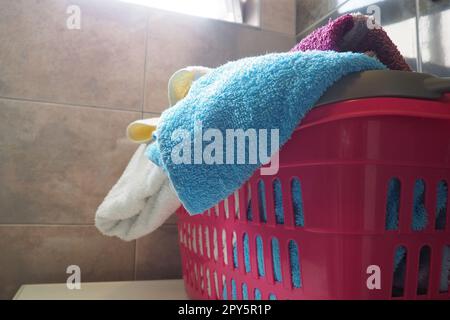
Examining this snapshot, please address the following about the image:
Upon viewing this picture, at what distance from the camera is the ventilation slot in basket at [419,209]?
0.31 m

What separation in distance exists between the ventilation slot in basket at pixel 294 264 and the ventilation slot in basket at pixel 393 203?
0.09m

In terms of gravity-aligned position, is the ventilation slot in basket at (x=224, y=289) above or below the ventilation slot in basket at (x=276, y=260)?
below

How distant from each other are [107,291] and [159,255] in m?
0.17

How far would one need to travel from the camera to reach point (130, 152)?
2.59ft

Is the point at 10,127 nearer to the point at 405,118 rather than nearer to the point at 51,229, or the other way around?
the point at 51,229

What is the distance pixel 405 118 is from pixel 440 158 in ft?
0.19

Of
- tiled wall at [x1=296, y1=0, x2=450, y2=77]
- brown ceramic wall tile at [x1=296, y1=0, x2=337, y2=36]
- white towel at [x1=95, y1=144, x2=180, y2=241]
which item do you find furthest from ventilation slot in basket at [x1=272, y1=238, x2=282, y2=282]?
brown ceramic wall tile at [x1=296, y1=0, x2=337, y2=36]

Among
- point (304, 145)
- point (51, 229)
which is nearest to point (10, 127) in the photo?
point (51, 229)

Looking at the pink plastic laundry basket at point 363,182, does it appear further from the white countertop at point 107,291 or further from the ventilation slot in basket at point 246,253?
the white countertop at point 107,291

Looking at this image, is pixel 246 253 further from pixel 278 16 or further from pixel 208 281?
pixel 278 16

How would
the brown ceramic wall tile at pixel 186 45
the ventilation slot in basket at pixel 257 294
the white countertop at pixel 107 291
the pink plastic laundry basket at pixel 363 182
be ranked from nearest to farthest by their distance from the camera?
the pink plastic laundry basket at pixel 363 182
the ventilation slot in basket at pixel 257 294
the white countertop at pixel 107 291
the brown ceramic wall tile at pixel 186 45

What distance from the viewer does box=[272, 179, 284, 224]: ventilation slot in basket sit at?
1.13ft

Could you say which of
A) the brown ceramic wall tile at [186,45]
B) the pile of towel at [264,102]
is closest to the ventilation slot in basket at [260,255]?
the pile of towel at [264,102]

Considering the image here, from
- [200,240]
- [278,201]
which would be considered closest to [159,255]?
[200,240]
